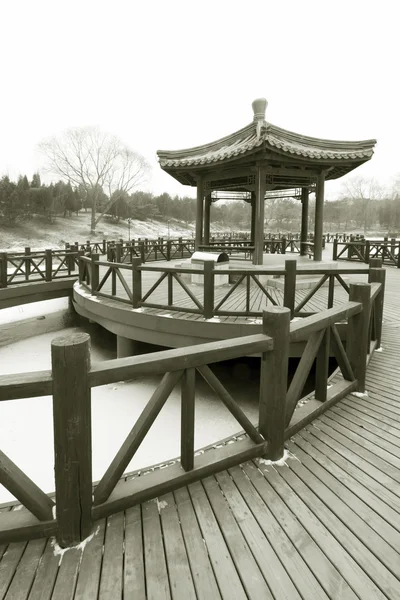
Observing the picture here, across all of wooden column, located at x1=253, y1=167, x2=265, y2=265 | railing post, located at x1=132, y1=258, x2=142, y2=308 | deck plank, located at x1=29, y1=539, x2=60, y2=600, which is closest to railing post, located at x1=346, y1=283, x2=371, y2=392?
deck plank, located at x1=29, y1=539, x2=60, y2=600

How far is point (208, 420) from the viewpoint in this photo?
6.05 meters

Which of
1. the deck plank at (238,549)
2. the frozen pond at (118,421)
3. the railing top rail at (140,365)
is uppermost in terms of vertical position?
the railing top rail at (140,365)

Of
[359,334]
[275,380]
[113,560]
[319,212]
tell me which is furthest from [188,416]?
[319,212]

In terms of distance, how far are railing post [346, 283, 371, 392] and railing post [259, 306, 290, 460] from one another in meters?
1.61

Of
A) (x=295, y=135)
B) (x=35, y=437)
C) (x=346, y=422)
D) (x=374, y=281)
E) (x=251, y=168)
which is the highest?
(x=295, y=135)

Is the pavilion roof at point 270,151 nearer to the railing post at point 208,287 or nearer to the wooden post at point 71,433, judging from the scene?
the railing post at point 208,287

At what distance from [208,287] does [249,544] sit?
4.55 metres

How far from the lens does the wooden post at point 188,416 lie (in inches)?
90.0

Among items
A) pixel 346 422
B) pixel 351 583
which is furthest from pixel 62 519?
pixel 346 422

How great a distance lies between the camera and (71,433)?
1.86 meters

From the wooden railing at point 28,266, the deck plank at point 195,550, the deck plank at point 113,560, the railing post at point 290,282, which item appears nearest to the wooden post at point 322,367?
the deck plank at point 195,550

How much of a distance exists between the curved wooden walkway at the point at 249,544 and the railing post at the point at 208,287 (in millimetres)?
3697

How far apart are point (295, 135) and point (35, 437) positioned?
9.52m

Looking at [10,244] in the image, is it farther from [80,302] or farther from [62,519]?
[62,519]
